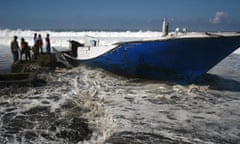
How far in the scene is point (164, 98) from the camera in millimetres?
8109

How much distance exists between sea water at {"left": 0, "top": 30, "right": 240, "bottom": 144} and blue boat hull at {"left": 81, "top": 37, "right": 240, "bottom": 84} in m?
0.46

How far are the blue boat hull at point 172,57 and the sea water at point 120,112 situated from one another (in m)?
0.46

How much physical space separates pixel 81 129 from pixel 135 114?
1714 millimetres

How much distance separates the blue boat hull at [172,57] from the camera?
871 cm

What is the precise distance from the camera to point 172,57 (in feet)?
30.3

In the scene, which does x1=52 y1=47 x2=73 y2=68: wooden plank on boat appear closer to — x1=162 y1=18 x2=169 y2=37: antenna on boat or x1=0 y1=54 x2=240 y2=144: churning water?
x1=0 y1=54 x2=240 y2=144: churning water

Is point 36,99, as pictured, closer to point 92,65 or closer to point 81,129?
point 81,129

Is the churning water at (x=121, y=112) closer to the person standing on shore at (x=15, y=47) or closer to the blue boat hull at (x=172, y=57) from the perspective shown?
the blue boat hull at (x=172, y=57)

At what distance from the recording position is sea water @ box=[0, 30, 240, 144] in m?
5.02

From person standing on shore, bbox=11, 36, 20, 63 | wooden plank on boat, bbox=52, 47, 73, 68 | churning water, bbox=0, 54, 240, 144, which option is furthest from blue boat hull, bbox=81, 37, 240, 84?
person standing on shore, bbox=11, 36, 20, 63

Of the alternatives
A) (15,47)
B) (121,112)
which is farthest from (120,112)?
(15,47)

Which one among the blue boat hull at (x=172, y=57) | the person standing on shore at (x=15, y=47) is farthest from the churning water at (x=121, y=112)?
the person standing on shore at (x=15, y=47)

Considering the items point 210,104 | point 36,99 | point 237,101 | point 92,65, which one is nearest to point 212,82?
point 237,101

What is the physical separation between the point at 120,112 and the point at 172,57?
3.58 m
